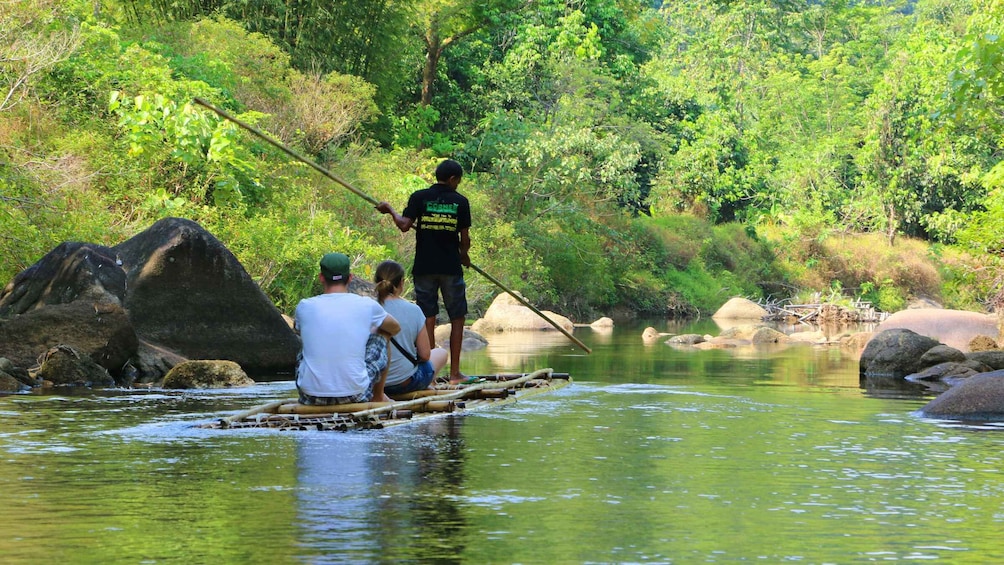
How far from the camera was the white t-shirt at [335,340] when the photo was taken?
9773mm

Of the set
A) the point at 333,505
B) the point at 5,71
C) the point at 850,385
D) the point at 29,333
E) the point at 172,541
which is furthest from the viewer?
the point at 5,71

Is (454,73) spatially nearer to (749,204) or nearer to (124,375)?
(749,204)

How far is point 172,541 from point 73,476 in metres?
2.05

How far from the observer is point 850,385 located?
16328mm

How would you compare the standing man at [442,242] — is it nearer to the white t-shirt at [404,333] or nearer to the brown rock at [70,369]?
the white t-shirt at [404,333]

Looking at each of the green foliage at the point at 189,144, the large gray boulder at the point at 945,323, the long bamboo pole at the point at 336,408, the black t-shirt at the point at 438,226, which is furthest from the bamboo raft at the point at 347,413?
the large gray boulder at the point at 945,323

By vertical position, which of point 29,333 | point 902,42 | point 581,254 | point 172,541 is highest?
point 902,42

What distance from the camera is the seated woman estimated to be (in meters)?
10.9

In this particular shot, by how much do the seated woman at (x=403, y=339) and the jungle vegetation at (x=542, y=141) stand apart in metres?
7.60

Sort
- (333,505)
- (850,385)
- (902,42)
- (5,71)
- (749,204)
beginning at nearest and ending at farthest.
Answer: (333,505) < (850,385) < (5,71) < (749,204) < (902,42)

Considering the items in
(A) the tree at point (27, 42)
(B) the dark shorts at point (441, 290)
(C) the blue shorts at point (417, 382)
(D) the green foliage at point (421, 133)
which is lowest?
(C) the blue shorts at point (417, 382)

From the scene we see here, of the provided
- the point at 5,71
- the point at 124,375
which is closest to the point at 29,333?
the point at 124,375

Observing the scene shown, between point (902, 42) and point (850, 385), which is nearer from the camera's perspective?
point (850, 385)

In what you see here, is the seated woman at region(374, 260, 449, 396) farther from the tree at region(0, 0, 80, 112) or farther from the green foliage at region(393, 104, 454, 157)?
the green foliage at region(393, 104, 454, 157)
